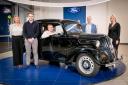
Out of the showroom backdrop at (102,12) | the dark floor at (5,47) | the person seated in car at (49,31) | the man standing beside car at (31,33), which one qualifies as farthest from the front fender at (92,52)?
the showroom backdrop at (102,12)

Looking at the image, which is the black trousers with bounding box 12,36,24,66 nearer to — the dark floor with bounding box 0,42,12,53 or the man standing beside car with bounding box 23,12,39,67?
the man standing beside car with bounding box 23,12,39,67

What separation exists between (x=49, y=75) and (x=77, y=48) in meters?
1.06

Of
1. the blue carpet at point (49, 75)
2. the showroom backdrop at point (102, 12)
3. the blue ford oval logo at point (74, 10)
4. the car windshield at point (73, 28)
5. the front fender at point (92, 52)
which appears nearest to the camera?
the blue carpet at point (49, 75)

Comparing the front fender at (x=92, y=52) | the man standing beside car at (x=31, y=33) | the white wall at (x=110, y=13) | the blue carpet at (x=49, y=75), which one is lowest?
the blue carpet at (x=49, y=75)

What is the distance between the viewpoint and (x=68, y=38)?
6457mm

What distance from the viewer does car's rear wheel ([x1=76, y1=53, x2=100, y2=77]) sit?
19.1ft

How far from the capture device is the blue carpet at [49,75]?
5.35 metres

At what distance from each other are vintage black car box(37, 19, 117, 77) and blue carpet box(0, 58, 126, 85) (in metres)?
0.31

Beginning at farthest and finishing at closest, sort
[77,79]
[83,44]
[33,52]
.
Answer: [33,52], [83,44], [77,79]

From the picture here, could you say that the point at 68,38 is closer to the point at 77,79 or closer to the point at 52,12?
the point at 77,79

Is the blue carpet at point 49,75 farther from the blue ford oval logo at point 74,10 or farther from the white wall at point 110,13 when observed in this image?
the blue ford oval logo at point 74,10

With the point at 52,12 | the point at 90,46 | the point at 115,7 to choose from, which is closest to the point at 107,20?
the point at 115,7

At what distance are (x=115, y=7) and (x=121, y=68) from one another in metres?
8.36

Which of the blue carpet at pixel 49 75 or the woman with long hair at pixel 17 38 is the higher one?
the woman with long hair at pixel 17 38
